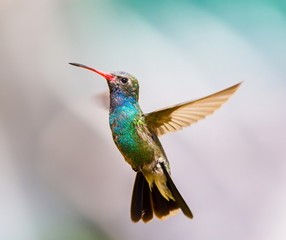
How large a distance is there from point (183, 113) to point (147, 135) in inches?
3.4

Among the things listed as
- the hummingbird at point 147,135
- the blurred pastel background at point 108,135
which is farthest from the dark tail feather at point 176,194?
the blurred pastel background at point 108,135

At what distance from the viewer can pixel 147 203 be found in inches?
42.4

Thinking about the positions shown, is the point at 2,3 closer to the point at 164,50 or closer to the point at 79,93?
the point at 79,93

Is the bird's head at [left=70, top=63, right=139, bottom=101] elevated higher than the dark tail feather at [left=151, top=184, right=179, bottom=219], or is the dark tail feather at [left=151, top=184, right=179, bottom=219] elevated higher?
the bird's head at [left=70, top=63, right=139, bottom=101]

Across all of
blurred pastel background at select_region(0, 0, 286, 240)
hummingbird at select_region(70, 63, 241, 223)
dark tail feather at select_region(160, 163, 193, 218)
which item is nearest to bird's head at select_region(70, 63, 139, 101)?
hummingbird at select_region(70, 63, 241, 223)

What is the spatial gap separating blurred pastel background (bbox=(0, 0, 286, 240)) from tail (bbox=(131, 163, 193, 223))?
3.63 feet

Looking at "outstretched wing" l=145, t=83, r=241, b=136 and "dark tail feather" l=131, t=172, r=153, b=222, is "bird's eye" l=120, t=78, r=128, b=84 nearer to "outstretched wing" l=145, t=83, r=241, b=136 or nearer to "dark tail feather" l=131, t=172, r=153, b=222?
"outstretched wing" l=145, t=83, r=241, b=136

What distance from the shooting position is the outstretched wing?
2.58 feet

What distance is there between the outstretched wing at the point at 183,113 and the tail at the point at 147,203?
8 cm

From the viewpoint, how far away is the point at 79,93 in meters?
2.40

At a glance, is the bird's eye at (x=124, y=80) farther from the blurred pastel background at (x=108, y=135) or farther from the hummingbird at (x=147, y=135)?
the blurred pastel background at (x=108, y=135)

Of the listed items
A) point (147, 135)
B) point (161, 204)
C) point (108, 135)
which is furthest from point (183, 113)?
point (108, 135)

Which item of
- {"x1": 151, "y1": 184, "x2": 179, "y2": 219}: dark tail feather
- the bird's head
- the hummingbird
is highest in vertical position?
the bird's head

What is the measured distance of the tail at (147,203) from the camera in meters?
1.03
